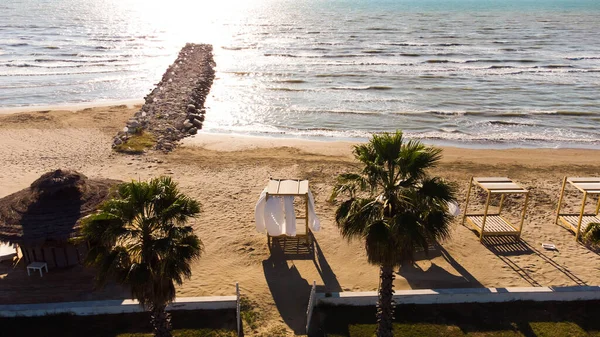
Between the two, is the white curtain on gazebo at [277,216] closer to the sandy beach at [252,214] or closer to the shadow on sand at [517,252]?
the sandy beach at [252,214]

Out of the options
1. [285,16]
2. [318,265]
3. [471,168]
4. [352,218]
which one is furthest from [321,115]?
[285,16]

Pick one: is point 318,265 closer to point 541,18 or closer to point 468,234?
point 468,234

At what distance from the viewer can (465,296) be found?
1295 cm

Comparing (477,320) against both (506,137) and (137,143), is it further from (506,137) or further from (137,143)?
(506,137)

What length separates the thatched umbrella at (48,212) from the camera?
13.2 meters

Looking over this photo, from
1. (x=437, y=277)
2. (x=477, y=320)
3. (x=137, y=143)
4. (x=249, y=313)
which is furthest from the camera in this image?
(x=137, y=143)

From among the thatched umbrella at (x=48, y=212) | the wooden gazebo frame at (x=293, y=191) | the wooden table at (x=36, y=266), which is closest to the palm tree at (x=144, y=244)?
the thatched umbrella at (x=48, y=212)

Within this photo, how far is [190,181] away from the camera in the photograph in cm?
2108

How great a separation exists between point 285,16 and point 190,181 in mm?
107244

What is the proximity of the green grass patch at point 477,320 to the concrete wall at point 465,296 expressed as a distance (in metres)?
0.14

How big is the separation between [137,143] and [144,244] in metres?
17.0

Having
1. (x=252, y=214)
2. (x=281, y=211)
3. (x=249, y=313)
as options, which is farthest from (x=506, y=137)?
(x=249, y=313)

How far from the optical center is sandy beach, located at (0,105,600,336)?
13977mm

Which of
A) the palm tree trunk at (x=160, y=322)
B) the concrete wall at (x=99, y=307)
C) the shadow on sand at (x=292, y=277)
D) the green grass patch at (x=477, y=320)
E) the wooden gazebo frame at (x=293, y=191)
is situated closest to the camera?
the palm tree trunk at (x=160, y=322)
